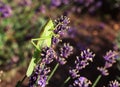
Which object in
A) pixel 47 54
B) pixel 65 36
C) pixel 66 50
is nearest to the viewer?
pixel 47 54

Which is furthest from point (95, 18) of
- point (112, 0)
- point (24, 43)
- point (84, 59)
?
point (84, 59)

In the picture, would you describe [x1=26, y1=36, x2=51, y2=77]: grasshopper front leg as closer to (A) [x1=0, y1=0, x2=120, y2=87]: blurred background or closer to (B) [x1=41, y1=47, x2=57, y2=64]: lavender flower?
(B) [x1=41, y1=47, x2=57, y2=64]: lavender flower

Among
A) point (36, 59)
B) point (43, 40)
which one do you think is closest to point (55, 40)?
point (43, 40)

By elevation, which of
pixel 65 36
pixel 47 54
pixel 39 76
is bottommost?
pixel 65 36

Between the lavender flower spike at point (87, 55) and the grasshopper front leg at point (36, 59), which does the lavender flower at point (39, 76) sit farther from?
the lavender flower spike at point (87, 55)

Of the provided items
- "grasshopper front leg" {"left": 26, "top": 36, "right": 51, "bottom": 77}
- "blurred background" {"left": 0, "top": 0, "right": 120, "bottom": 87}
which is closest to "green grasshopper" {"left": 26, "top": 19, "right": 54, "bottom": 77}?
"grasshopper front leg" {"left": 26, "top": 36, "right": 51, "bottom": 77}

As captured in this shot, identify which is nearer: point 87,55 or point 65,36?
point 87,55

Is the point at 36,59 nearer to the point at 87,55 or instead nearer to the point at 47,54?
the point at 47,54

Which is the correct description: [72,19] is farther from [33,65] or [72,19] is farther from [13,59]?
[33,65]
